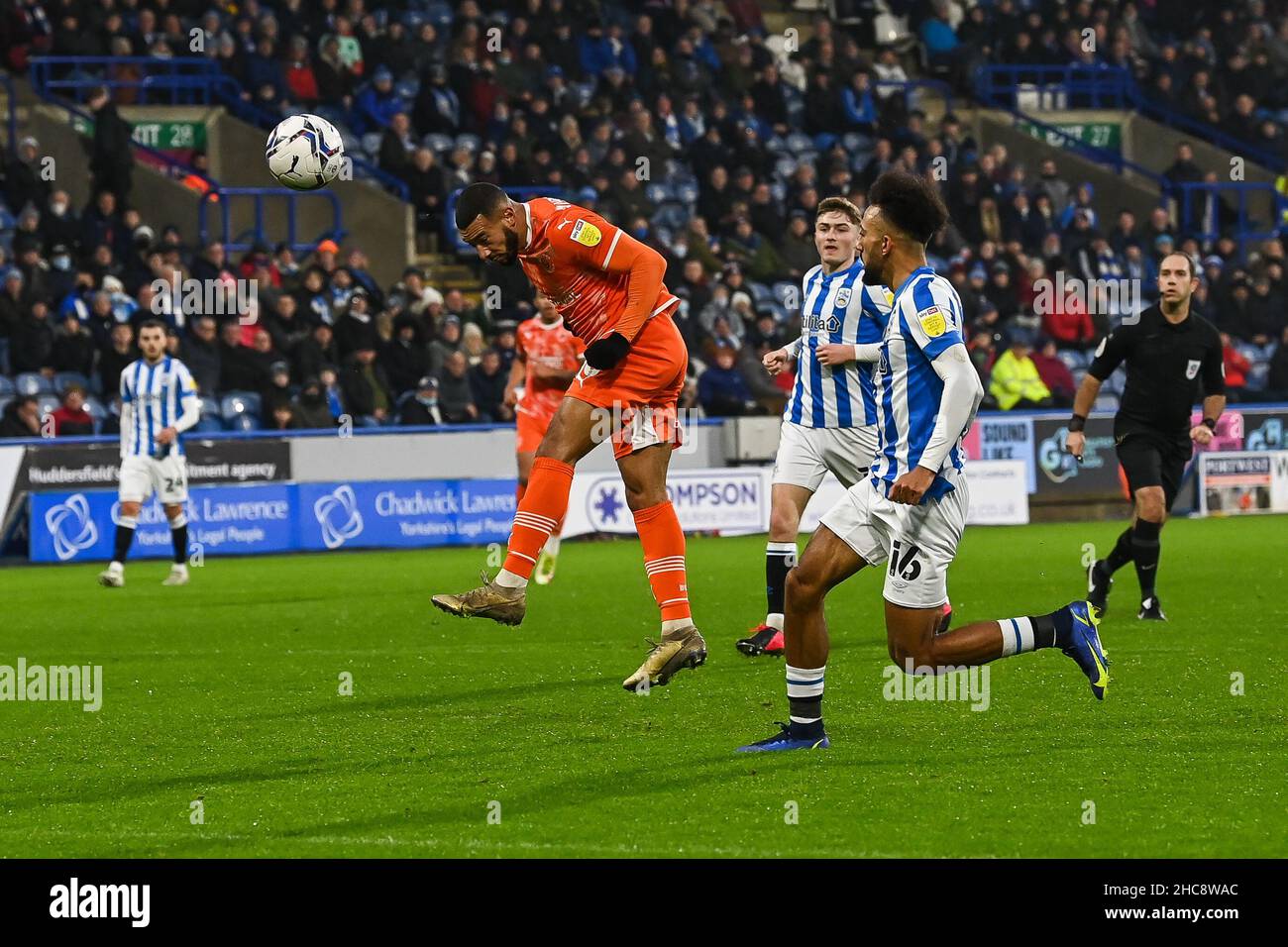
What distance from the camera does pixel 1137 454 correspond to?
42.2 ft

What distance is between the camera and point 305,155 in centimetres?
995

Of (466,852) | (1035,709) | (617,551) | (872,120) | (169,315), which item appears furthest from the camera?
(872,120)

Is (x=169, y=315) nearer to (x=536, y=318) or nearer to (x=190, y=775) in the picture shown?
(x=536, y=318)

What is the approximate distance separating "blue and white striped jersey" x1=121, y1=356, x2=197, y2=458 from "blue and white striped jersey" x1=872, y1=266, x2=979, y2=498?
36.0 ft

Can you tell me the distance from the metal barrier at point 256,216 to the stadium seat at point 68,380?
3.09m

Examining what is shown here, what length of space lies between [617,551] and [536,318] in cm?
544

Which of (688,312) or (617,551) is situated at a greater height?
(688,312)

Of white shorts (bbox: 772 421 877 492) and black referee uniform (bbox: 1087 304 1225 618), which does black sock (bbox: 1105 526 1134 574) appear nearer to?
black referee uniform (bbox: 1087 304 1225 618)

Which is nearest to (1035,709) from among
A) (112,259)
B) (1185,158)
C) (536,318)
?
(536,318)

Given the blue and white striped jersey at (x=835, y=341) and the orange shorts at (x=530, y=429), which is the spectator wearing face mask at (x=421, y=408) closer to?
the orange shorts at (x=530, y=429)

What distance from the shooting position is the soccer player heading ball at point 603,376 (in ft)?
28.2

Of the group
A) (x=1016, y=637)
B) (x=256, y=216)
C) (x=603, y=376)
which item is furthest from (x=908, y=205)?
(x=256, y=216)

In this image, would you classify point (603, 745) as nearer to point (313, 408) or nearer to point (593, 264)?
point (593, 264)

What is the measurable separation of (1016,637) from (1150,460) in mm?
5558
